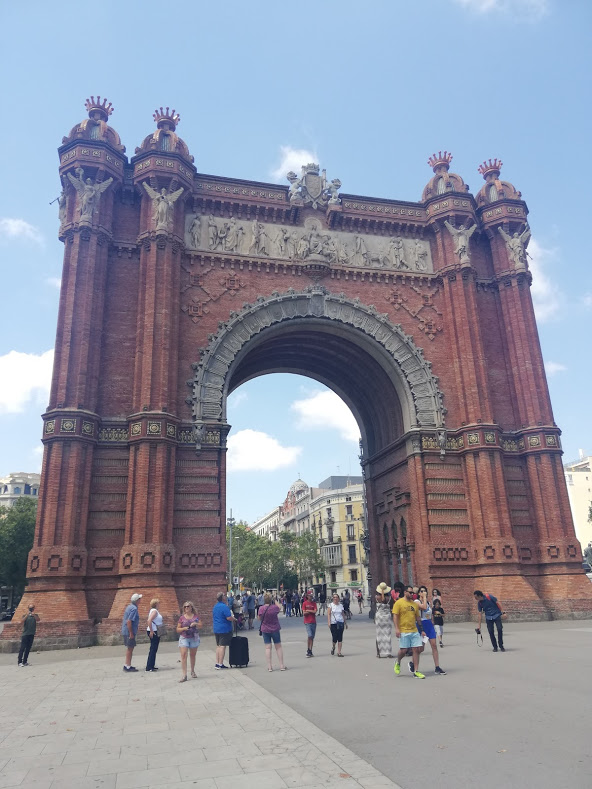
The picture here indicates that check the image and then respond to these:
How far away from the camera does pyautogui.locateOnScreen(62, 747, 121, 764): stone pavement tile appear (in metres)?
6.75

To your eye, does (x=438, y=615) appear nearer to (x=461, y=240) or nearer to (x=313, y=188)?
(x=461, y=240)

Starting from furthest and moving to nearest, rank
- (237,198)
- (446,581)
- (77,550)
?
(237,198) < (446,581) < (77,550)

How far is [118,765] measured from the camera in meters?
6.48

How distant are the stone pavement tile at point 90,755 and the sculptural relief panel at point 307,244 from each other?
23.7 m

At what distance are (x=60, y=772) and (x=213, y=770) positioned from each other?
5.53 feet

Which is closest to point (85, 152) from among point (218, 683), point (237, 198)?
point (237, 198)

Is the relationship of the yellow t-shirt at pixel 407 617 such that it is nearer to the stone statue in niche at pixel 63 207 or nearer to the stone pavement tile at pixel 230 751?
the stone pavement tile at pixel 230 751

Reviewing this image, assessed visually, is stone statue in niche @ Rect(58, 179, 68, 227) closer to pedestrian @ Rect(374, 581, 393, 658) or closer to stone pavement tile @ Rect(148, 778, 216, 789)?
pedestrian @ Rect(374, 581, 393, 658)

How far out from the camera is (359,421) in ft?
114

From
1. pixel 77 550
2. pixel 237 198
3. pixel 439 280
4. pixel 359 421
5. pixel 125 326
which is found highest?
pixel 237 198

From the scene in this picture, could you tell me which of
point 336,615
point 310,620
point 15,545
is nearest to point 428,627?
point 336,615

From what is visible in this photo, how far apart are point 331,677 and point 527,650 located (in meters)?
6.23

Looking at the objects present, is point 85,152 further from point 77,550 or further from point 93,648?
point 93,648

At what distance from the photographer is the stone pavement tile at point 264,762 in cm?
614
